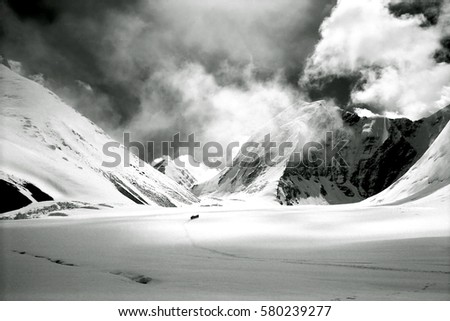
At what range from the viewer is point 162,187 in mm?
156000

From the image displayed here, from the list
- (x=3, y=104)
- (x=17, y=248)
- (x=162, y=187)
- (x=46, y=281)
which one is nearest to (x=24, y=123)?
(x=3, y=104)

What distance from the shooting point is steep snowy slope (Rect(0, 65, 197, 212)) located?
69562 mm

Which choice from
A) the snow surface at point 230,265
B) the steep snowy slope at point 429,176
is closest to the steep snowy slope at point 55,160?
the snow surface at point 230,265

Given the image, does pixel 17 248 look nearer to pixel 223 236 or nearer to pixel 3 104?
pixel 223 236

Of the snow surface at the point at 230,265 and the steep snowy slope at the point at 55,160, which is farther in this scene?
the steep snowy slope at the point at 55,160

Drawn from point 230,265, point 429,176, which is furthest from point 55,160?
point 230,265

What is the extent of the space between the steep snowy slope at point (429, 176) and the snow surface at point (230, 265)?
143 ft

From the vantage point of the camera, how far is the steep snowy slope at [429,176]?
208 feet

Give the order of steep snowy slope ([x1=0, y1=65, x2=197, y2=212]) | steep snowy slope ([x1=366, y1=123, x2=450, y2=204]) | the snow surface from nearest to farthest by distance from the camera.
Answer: the snow surface
steep snowy slope ([x1=366, y1=123, x2=450, y2=204])
steep snowy slope ([x1=0, y1=65, x2=197, y2=212])

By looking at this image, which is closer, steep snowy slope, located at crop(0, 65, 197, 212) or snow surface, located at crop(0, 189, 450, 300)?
snow surface, located at crop(0, 189, 450, 300)

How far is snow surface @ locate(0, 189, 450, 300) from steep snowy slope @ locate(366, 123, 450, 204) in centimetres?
4349

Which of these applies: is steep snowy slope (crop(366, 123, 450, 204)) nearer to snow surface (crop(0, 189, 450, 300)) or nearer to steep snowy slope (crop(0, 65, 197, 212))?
snow surface (crop(0, 189, 450, 300))

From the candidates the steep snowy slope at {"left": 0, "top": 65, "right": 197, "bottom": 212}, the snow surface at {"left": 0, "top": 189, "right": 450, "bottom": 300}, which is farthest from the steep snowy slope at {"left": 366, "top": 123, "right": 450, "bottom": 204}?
the steep snowy slope at {"left": 0, "top": 65, "right": 197, "bottom": 212}

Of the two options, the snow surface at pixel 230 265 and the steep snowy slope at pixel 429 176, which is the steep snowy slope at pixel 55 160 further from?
the steep snowy slope at pixel 429 176
